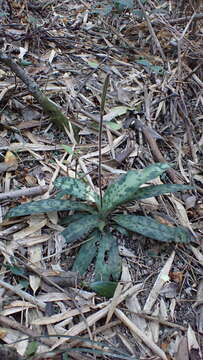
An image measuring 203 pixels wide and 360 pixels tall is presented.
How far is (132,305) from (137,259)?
19 centimetres

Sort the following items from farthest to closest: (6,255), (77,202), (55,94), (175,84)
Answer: (175,84) → (55,94) → (77,202) → (6,255)

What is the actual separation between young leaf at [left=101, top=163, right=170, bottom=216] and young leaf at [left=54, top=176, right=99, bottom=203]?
0.05 meters

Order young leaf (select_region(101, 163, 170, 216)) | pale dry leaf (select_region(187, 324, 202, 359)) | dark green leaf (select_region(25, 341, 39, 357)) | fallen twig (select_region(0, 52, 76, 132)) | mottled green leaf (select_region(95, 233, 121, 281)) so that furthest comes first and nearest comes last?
fallen twig (select_region(0, 52, 76, 132)) → young leaf (select_region(101, 163, 170, 216)) → mottled green leaf (select_region(95, 233, 121, 281)) → pale dry leaf (select_region(187, 324, 202, 359)) → dark green leaf (select_region(25, 341, 39, 357))

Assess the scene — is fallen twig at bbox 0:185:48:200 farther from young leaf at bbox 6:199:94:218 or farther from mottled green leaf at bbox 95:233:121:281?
mottled green leaf at bbox 95:233:121:281

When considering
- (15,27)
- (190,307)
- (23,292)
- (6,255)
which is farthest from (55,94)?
(190,307)

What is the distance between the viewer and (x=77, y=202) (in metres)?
1.56

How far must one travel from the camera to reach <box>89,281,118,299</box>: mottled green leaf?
1344 mm

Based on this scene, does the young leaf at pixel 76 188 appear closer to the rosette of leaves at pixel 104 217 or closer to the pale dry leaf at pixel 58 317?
the rosette of leaves at pixel 104 217

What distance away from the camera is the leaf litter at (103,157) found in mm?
1290

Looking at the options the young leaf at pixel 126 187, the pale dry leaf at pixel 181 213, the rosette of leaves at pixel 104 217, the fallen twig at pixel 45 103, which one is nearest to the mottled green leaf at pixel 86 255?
the rosette of leaves at pixel 104 217

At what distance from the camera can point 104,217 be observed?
1529 millimetres

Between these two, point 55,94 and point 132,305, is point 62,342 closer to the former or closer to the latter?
point 132,305

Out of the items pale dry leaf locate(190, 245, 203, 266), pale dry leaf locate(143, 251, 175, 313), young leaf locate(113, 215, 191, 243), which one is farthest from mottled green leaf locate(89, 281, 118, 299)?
pale dry leaf locate(190, 245, 203, 266)

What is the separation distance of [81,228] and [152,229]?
0.26 meters
